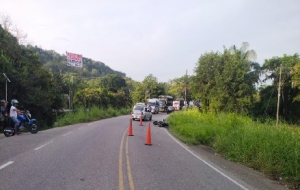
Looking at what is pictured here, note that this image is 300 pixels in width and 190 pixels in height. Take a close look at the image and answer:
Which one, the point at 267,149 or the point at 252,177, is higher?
the point at 267,149

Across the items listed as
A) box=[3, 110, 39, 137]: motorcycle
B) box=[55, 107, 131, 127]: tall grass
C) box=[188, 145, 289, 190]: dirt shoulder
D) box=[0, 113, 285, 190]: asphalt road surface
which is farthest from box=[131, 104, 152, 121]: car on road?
box=[188, 145, 289, 190]: dirt shoulder

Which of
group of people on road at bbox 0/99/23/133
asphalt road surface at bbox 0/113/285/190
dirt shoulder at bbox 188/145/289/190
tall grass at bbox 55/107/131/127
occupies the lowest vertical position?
dirt shoulder at bbox 188/145/289/190

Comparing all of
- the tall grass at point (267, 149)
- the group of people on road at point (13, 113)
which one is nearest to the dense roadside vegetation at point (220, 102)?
the tall grass at point (267, 149)

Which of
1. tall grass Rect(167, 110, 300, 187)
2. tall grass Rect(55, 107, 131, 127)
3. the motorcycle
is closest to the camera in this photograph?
tall grass Rect(167, 110, 300, 187)

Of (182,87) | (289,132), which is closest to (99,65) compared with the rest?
(182,87)

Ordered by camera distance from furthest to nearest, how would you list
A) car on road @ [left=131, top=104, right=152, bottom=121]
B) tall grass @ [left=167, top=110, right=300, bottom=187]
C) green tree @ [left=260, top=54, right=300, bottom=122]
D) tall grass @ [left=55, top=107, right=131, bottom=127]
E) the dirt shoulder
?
green tree @ [left=260, top=54, right=300, bottom=122] → car on road @ [left=131, top=104, right=152, bottom=121] → tall grass @ [left=55, top=107, right=131, bottom=127] → tall grass @ [left=167, top=110, right=300, bottom=187] → the dirt shoulder

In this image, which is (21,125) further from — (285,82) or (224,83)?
(285,82)

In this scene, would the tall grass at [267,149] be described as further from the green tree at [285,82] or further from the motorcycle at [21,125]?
the green tree at [285,82]

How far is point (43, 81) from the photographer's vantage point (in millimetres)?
32281

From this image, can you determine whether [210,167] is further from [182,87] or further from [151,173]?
[182,87]

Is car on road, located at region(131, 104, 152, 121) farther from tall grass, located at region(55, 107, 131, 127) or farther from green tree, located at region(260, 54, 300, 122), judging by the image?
green tree, located at region(260, 54, 300, 122)

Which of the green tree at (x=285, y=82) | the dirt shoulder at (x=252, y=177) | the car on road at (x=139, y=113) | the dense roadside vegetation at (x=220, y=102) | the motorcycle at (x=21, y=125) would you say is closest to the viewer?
the dirt shoulder at (x=252, y=177)

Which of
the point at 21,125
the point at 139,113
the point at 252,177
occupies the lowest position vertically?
the point at 252,177

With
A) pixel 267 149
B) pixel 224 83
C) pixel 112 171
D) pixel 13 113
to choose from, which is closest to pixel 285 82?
pixel 224 83
